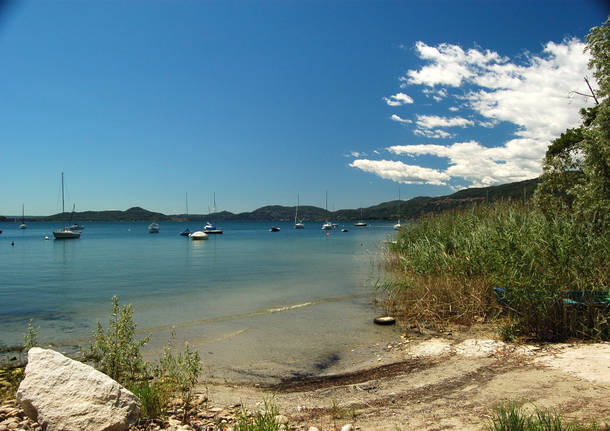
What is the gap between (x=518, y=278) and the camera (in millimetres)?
9148

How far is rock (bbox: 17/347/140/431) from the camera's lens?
4.79m

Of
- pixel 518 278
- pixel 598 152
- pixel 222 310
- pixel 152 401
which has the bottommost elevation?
pixel 222 310

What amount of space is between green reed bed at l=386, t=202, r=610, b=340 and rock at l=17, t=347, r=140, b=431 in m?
8.14

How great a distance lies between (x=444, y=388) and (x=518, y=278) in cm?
418

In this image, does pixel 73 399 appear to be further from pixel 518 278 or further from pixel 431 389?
pixel 518 278

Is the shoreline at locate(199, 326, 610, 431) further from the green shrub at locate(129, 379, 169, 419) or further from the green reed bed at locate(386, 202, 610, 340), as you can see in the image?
the green shrub at locate(129, 379, 169, 419)

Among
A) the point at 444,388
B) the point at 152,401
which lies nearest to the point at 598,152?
the point at 444,388

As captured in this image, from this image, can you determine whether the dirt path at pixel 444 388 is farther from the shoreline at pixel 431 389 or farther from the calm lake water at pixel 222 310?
the calm lake water at pixel 222 310

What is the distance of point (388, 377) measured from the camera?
769 centimetres

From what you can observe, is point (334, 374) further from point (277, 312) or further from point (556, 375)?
point (277, 312)

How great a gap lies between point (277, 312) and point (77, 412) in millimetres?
11403

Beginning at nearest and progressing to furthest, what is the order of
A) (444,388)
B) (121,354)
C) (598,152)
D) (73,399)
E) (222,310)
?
(73,399), (444,388), (121,354), (598,152), (222,310)

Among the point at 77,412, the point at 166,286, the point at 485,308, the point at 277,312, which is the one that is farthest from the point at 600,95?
the point at 166,286

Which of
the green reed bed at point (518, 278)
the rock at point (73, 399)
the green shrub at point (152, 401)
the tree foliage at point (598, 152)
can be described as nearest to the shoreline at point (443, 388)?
the green reed bed at point (518, 278)
